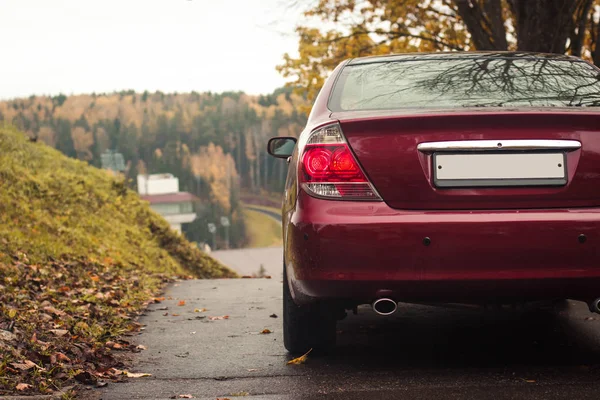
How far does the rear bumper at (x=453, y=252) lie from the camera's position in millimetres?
3703

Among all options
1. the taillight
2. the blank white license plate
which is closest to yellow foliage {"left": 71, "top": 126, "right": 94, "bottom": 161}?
the taillight

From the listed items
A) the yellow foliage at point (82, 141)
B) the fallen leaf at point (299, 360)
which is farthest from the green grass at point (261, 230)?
the fallen leaf at point (299, 360)

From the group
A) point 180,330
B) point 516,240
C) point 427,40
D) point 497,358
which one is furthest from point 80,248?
point 427,40

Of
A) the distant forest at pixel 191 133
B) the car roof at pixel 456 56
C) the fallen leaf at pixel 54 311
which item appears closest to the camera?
the car roof at pixel 456 56

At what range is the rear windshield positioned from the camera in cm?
414

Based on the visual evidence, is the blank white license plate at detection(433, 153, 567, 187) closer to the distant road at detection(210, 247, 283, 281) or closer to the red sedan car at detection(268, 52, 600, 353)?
the red sedan car at detection(268, 52, 600, 353)

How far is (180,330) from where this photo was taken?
6.33 metres

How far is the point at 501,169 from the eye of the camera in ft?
12.4

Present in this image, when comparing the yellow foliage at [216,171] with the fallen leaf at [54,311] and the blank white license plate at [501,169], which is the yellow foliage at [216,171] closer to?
the fallen leaf at [54,311]

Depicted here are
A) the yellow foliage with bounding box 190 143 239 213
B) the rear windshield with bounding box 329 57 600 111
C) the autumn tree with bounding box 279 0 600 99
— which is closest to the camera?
the rear windshield with bounding box 329 57 600 111

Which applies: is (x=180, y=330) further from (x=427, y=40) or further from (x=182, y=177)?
(x=182, y=177)

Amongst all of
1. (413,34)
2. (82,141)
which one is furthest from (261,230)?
(413,34)

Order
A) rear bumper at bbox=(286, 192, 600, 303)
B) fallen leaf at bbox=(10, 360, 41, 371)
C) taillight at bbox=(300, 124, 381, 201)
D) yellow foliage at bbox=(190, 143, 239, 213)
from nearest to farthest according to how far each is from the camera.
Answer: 1. rear bumper at bbox=(286, 192, 600, 303)
2. taillight at bbox=(300, 124, 381, 201)
3. fallen leaf at bbox=(10, 360, 41, 371)
4. yellow foliage at bbox=(190, 143, 239, 213)

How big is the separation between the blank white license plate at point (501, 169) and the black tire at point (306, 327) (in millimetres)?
1154
